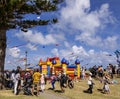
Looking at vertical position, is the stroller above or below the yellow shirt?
below

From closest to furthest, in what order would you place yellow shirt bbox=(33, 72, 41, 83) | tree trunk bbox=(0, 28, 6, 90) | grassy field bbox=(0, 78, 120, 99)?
1. grassy field bbox=(0, 78, 120, 99)
2. yellow shirt bbox=(33, 72, 41, 83)
3. tree trunk bbox=(0, 28, 6, 90)

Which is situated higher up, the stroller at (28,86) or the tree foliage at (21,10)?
the tree foliage at (21,10)

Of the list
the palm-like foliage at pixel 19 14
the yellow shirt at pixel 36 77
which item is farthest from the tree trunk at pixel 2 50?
the yellow shirt at pixel 36 77

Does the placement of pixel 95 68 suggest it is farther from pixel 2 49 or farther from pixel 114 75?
pixel 2 49

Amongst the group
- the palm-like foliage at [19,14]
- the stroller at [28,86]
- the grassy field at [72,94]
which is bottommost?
the grassy field at [72,94]

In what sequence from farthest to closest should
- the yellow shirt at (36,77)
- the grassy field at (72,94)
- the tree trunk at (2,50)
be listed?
the tree trunk at (2,50) → the yellow shirt at (36,77) → the grassy field at (72,94)

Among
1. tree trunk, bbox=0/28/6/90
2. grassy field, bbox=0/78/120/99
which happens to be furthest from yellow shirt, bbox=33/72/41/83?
tree trunk, bbox=0/28/6/90

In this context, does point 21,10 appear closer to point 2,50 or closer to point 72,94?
point 2,50

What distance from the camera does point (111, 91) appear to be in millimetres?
30422

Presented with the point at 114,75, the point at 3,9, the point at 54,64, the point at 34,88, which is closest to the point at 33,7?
the point at 3,9

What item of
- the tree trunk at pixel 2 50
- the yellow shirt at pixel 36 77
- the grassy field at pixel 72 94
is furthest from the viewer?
the tree trunk at pixel 2 50

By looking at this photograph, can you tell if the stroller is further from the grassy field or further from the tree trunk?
the tree trunk

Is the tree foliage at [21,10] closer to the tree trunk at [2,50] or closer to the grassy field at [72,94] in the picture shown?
the tree trunk at [2,50]

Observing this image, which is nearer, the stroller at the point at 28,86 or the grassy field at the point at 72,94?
the grassy field at the point at 72,94
